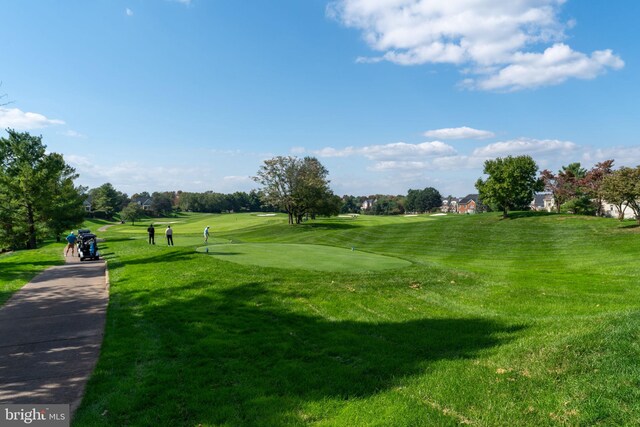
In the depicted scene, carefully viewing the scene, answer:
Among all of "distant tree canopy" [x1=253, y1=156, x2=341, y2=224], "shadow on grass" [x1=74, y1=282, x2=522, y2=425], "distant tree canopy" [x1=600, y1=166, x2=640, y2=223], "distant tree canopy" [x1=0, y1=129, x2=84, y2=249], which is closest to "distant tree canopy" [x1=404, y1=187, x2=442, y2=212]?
"distant tree canopy" [x1=253, y1=156, x2=341, y2=224]

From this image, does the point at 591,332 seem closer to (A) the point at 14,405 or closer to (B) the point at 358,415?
(B) the point at 358,415

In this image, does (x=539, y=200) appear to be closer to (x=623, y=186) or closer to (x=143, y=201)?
(x=623, y=186)

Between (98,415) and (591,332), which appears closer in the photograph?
(98,415)

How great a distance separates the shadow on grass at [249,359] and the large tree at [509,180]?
152 feet

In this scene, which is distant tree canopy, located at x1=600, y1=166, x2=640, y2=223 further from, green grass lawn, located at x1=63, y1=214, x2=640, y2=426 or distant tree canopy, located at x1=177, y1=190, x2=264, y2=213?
distant tree canopy, located at x1=177, y1=190, x2=264, y2=213

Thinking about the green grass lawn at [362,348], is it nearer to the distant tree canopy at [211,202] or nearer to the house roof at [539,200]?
Result: the house roof at [539,200]

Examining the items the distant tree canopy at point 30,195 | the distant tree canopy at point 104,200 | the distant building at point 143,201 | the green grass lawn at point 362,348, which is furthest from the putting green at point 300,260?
the distant building at point 143,201

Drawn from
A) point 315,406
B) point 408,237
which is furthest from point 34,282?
point 408,237

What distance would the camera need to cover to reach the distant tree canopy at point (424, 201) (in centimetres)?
18762

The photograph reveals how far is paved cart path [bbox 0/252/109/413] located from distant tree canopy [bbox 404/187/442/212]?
600 ft

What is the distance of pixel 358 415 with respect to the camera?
5.32 meters

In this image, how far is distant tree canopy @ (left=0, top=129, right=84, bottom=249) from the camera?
1592 inches

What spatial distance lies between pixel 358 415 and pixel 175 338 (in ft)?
17.7


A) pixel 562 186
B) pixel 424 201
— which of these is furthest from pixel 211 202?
pixel 562 186
